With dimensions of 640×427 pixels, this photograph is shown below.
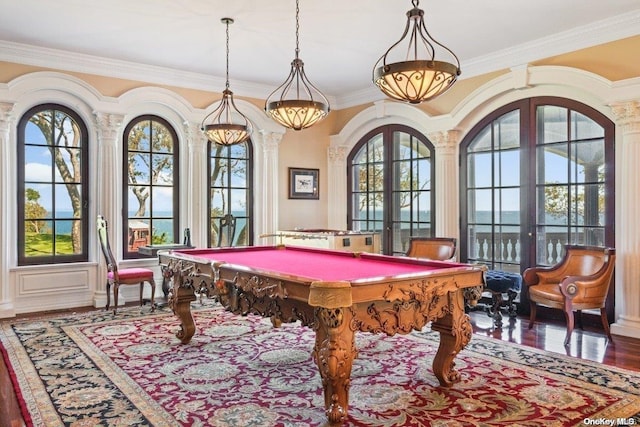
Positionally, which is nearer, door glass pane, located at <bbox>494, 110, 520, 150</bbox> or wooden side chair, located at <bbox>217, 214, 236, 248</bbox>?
door glass pane, located at <bbox>494, 110, 520, 150</bbox>

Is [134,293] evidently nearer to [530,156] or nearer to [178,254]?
[178,254]

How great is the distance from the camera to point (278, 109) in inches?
158

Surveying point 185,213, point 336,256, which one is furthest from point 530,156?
point 185,213

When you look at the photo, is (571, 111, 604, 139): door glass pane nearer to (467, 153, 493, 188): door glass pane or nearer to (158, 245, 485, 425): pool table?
(467, 153, 493, 188): door glass pane

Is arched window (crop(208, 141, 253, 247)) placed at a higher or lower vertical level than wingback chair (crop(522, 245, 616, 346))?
higher

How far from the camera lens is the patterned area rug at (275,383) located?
2.97 meters

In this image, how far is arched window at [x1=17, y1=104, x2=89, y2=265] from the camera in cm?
603

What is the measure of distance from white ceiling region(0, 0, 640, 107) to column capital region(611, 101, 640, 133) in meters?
0.71

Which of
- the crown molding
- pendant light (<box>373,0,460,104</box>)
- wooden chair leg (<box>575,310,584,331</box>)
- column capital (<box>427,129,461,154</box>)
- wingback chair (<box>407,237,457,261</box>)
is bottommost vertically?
wooden chair leg (<box>575,310,584,331</box>)

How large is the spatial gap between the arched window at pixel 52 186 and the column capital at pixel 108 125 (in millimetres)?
241

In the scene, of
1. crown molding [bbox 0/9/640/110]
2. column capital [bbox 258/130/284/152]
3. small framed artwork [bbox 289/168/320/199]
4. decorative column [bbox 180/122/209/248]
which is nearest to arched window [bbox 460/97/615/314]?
crown molding [bbox 0/9/640/110]

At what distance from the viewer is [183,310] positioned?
4625mm

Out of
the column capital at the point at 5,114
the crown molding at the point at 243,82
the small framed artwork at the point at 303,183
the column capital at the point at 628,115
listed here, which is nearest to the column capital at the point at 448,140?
the crown molding at the point at 243,82

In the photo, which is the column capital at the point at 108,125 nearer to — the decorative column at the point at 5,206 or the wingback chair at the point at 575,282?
the decorative column at the point at 5,206
